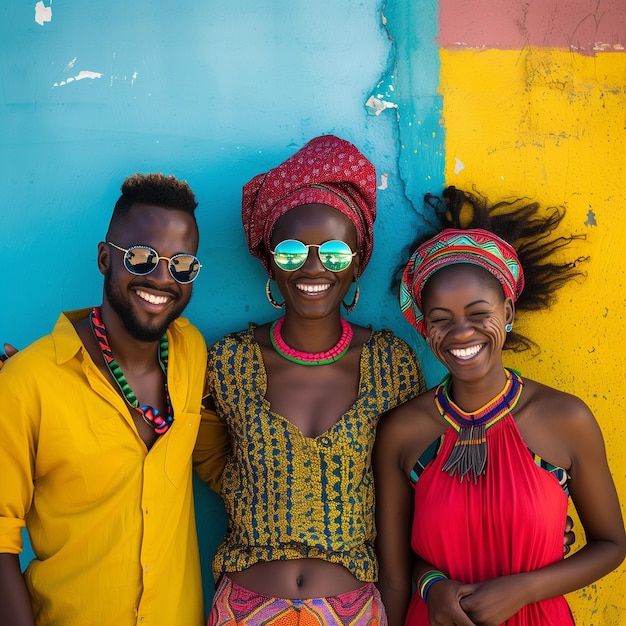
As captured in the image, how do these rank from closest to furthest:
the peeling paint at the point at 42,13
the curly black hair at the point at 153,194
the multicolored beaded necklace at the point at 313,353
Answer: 1. the curly black hair at the point at 153,194
2. the multicolored beaded necklace at the point at 313,353
3. the peeling paint at the point at 42,13

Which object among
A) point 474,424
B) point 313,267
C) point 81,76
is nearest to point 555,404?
point 474,424

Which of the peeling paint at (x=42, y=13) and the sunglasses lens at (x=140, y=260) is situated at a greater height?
the peeling paint at (x=42, y=13)

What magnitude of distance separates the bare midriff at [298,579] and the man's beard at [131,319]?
3.14ft

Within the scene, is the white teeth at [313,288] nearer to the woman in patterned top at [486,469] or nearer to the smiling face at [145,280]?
the woman in patterned top at [486,469]

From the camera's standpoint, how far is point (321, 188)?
3.05m

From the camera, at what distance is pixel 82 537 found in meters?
2.65

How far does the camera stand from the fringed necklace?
2.76 m

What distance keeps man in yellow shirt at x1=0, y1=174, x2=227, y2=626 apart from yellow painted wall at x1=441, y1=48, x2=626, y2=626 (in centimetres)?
149

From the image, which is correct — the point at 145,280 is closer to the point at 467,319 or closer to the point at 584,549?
the point at 467,319

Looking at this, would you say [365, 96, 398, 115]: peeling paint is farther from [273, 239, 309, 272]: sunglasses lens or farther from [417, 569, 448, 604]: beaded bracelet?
[417, 569, 448, 604]: beaded bracelet

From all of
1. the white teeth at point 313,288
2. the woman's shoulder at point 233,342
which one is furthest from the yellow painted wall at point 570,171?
the woman's shoulder at point 233,342

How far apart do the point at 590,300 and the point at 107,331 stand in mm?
2194

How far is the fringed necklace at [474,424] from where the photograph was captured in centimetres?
276

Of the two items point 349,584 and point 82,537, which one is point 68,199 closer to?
point 82,537
